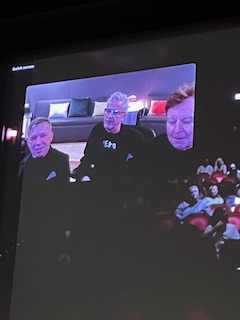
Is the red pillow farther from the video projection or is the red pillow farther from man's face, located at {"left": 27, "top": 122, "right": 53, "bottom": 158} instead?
man's face, located at {"left": 27, "top": 122, "right": 53, "bottom": 158}

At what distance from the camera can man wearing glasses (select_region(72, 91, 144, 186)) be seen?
169 centimetres

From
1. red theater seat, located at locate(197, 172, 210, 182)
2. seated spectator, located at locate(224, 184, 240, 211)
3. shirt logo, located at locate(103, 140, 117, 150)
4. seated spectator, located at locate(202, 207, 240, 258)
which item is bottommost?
seated spectator, located at locate(202, 207, 240, 258)

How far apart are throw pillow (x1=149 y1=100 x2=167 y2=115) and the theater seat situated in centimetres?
30

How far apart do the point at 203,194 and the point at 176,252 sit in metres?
0.17

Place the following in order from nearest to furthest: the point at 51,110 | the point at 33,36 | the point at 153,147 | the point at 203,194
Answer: the point at 203,194 → the point at 153,147 → the point at 51,110 → the point at 33,36

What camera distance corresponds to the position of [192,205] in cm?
156

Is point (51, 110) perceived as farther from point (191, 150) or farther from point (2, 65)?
point (191, 150)

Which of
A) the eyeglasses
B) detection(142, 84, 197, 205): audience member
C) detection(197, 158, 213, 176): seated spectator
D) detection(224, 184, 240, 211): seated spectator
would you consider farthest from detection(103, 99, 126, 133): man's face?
detection(224, 184, 240, 211): seated spectator

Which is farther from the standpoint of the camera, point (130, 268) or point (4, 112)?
point (4, 112)

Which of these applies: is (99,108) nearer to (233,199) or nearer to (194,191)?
(194,191)

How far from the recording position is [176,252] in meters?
1.57

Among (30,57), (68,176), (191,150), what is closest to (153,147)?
(191,150)

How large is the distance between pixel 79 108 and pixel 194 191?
0.44m

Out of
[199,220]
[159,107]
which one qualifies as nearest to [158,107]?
[159,107]
